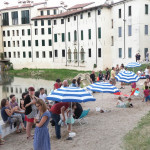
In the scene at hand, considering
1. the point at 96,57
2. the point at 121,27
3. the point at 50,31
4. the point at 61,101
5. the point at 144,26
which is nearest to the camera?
the point at 61,101

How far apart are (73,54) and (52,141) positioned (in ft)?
140

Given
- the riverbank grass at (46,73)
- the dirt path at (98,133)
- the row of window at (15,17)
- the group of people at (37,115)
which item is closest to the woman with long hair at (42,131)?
the group of people at (37,115)

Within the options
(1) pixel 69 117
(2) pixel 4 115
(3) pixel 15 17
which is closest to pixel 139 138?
(1) pixel 69 117

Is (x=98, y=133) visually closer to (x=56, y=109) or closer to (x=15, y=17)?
(x=56, y=109)

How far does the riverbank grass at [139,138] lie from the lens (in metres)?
8.02

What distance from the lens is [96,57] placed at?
4528 centimetres

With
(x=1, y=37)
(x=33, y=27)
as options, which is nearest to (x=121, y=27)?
(x=33, y=27)

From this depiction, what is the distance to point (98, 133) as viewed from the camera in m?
9.73

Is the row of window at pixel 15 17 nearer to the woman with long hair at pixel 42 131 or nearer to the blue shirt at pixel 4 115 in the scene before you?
the blue shirt at pixel 4 115

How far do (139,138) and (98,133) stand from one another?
66.7 inches

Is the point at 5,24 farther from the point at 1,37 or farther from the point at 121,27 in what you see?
the point at 121,27

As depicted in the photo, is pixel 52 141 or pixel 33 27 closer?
pixel 52 141

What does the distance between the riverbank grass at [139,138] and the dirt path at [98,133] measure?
0.26 meters

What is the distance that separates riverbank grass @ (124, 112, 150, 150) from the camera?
8016 millimetres
